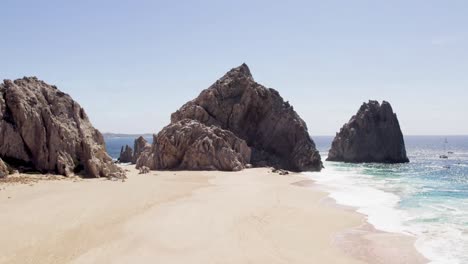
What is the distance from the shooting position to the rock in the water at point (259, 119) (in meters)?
76.1

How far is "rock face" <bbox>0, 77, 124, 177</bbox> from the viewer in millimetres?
37125

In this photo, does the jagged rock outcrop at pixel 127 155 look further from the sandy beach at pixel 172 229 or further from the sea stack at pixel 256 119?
the sandy beach at pixel 172 229

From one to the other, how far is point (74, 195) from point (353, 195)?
27.3m

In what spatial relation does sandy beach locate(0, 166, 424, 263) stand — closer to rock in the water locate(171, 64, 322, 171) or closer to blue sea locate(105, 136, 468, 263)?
blue sea locate(105, 136, 468, 263)

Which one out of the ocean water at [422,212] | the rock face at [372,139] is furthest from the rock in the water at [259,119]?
the rock face at [372,139]

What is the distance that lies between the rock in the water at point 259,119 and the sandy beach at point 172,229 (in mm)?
41034

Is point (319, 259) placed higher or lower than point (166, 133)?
lower

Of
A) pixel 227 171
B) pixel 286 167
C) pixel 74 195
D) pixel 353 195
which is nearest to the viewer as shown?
pixel 74 195

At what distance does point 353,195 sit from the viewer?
4269 cm

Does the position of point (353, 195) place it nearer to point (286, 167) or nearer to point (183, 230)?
point (183, 230)

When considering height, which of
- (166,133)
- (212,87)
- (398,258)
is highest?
(212,87)

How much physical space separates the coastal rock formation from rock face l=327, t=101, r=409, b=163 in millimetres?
57831

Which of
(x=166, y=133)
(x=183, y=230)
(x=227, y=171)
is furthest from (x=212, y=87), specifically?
(x=183, y=230)

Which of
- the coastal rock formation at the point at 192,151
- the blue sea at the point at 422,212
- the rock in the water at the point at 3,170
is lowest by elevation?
the blue sea at the point at 422,212
